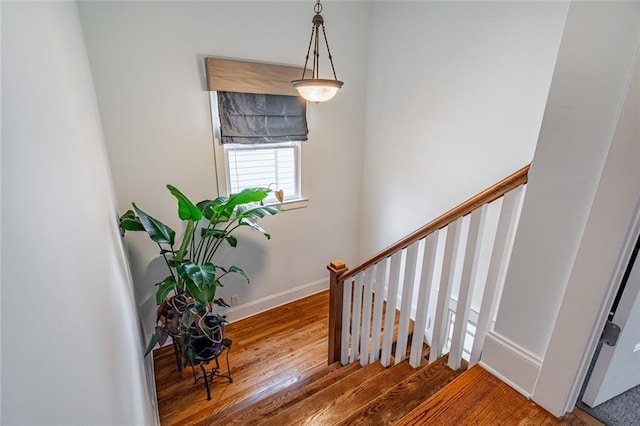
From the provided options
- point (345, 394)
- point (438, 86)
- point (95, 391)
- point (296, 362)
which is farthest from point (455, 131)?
point (95, 391)

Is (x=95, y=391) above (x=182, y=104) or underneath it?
underneath

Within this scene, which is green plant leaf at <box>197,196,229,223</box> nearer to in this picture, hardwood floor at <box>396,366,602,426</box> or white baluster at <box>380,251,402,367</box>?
white baluster at <box>380,251,402,367</box>

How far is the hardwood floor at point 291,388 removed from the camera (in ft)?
4.00

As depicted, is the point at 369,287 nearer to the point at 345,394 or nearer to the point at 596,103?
the point at 345,394

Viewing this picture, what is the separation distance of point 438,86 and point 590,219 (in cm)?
188

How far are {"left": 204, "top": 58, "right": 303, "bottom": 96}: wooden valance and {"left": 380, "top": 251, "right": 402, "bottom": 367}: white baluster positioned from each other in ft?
5.86

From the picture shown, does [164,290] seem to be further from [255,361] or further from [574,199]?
[574,199]

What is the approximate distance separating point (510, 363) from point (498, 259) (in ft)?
1.46

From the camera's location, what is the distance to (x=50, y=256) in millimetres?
647

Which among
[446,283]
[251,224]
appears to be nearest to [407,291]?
[446,283]

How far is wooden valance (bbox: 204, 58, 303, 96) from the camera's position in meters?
2.36

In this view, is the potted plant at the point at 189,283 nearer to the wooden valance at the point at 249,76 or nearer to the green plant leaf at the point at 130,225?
the green plant leaf at the point at 130,225

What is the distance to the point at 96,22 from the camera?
1.97m

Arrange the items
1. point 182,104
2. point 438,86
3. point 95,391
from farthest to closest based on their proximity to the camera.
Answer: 1. point 438,86
2. point 182,104
3. point 95,391
